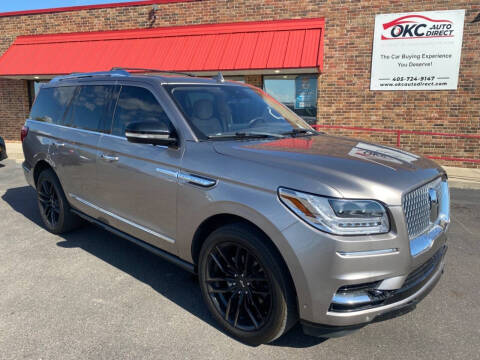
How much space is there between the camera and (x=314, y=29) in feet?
35.4

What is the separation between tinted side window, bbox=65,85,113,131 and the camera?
3909 millimetres

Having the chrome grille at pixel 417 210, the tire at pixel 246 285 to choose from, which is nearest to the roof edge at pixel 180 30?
the chrome grille at pixel 417 210

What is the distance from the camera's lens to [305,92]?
458 inches

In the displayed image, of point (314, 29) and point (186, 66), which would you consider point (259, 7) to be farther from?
point (186, 66)

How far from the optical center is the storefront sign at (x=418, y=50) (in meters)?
10.2

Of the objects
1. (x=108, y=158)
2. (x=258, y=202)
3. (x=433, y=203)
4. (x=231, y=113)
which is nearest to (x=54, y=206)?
(x=108, y=158)

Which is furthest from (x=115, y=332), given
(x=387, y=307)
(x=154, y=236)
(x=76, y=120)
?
(x=76, y=120)

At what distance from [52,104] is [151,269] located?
8.48 feet

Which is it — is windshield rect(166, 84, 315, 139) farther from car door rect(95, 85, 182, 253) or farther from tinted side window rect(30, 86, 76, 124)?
tinted side window rect(30, 86, 76, 124)

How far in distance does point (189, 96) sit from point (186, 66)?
843 cm

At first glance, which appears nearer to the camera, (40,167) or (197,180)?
(197,180)

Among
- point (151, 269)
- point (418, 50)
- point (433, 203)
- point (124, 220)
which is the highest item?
point (418, 50)

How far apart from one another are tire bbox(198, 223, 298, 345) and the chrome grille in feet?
2.70

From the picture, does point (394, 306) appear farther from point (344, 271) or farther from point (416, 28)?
point (416, 28)
